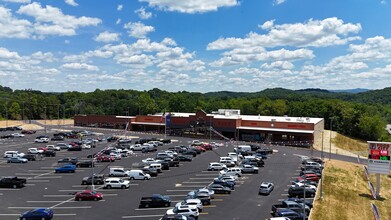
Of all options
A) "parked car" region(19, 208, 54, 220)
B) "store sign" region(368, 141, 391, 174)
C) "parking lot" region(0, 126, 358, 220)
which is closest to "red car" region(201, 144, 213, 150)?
"parking lot" region(0, 126, 358, 220)

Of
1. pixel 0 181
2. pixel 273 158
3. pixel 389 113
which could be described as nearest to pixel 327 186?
pixel 273 158

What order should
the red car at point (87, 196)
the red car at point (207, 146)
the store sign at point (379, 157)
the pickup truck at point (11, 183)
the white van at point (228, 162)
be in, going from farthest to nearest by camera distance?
the red car at point (207, 146), the white van at point (228, 162), the store sign at point (379, 157), the pickup truck at point (11, 183), the red car at point (87, 196)

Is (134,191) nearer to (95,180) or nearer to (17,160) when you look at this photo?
(95,180)

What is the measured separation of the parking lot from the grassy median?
4458 mm

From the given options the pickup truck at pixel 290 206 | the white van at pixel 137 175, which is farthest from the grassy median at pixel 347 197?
the white van at pixel 137 175

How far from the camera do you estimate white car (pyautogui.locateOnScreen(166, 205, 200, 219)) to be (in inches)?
1193

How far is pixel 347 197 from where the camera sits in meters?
40.6

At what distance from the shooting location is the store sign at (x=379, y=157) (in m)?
42.0

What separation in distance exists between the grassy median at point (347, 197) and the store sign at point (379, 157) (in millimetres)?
3398

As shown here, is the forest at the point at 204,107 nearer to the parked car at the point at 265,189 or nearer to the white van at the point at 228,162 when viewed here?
the white van at the point at 228,162

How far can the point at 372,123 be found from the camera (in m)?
98.3

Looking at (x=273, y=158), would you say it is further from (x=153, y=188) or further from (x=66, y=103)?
(x=66, y=103)

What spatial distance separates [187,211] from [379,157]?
26.2m

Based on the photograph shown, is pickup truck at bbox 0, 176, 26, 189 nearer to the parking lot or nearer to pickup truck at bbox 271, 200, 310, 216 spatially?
the parking lot
